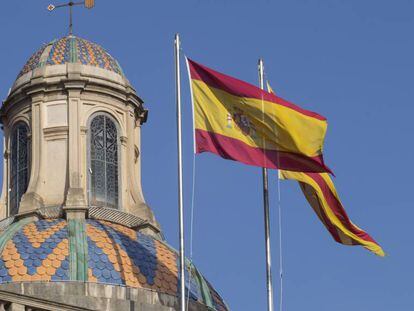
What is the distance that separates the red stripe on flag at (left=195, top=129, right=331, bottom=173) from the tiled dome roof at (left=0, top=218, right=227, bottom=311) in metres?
10.2

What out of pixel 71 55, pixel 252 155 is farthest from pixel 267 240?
pixel 71 55

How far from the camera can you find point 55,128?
218 ft

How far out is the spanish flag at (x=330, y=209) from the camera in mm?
52188

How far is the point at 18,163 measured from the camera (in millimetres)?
67688

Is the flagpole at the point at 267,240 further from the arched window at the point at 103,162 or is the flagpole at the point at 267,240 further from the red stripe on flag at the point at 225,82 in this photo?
the arched window at the point at 103,162

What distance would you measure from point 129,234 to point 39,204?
2936 mm

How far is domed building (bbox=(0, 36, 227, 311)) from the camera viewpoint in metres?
60.1

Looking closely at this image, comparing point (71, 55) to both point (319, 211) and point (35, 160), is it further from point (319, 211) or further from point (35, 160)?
point (319, 211)

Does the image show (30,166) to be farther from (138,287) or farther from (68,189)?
(138,287)

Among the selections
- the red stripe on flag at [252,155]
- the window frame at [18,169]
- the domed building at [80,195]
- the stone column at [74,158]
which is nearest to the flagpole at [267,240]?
the red stripe on flag at [252,155]

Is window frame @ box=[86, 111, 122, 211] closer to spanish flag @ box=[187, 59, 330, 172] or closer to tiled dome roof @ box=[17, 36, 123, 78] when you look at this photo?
tiled dome roof @ box=[17, 36, 123, 78]

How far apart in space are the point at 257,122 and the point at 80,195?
14.1m

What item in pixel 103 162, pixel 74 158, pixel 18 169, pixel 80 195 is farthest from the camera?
pixel 18 169

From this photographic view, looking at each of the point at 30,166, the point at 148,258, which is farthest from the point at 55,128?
the point at 148,258
